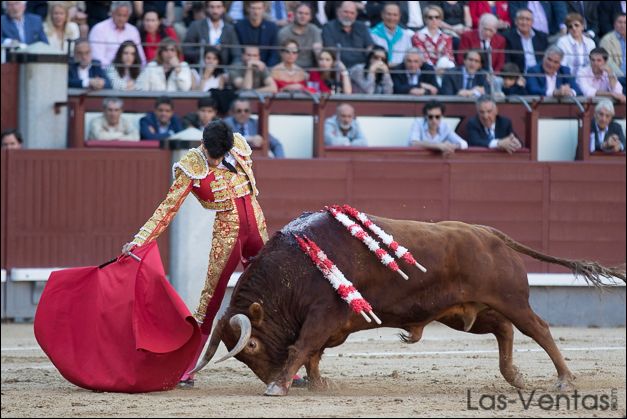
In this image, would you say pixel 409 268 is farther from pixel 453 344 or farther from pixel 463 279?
pixel 453 344

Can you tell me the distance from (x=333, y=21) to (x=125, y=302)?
551cm

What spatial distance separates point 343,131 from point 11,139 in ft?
8.58

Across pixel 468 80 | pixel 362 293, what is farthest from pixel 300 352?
pixel 468 80

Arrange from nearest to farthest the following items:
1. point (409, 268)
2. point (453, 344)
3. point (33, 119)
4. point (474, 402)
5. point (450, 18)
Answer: point (474, 402), point (409, 268), point (453, 344), point (33, 119), point (450, 18)

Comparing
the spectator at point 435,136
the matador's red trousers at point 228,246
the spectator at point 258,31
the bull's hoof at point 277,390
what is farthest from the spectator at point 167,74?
the bull's hoof at point 277,390

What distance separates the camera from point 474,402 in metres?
6.39

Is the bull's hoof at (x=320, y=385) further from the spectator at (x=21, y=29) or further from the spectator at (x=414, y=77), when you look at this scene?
the spectator at (x=21, y=29)

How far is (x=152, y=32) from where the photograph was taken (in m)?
11.9

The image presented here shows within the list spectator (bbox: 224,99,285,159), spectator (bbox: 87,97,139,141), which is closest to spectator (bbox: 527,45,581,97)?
spectator (bbox: 224,99,285,159)

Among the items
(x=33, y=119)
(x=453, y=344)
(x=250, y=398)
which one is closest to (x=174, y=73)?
(x=33, y=119)

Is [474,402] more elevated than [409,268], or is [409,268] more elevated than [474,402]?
[409,268]

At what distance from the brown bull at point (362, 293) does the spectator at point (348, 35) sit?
5.14 metres

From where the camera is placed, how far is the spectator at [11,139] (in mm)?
11266

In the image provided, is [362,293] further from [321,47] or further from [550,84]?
[550,84]
